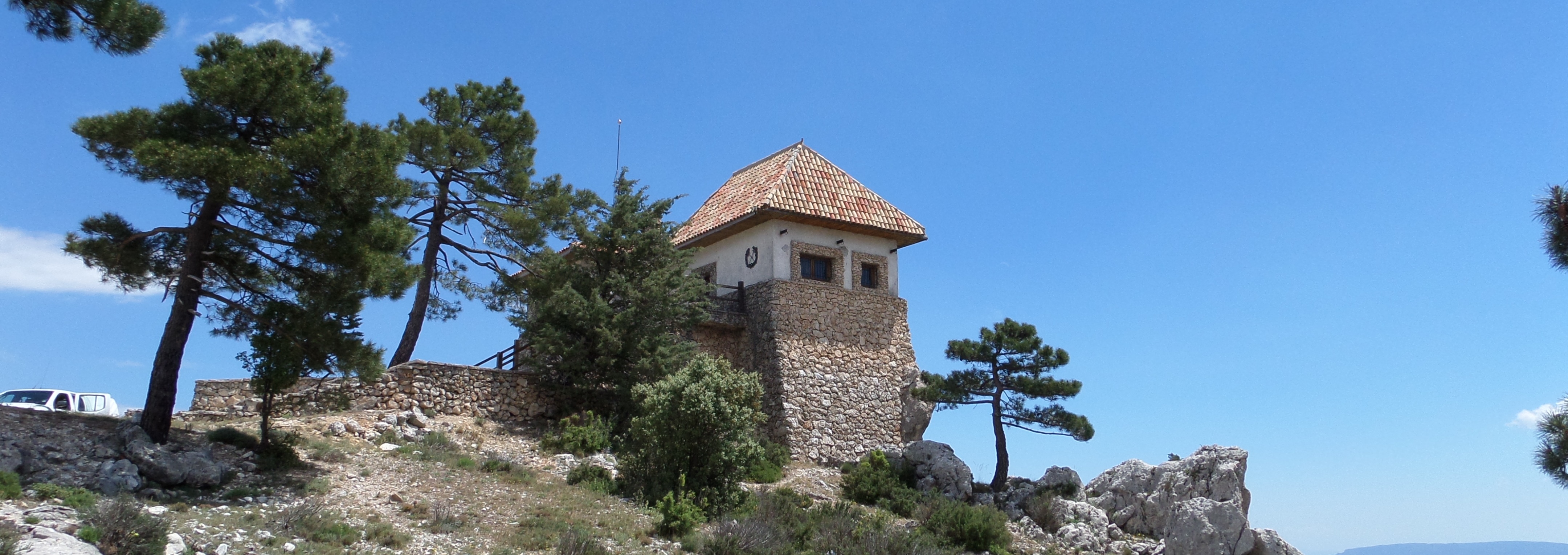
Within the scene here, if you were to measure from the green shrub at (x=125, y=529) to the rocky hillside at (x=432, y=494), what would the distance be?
15 centimetres

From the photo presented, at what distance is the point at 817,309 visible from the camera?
24.5 metres

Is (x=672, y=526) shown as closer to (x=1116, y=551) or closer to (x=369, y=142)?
(x=369, y=142)

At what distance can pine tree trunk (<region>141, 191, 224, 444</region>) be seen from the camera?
15.9 meters

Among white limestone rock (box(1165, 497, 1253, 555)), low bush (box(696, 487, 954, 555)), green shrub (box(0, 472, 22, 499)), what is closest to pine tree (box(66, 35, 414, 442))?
green shrub (box(0, 472, 22, 499))

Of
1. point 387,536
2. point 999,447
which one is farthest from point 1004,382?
point 387,536

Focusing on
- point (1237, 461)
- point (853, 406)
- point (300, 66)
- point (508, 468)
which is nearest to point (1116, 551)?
point (1237, 461)

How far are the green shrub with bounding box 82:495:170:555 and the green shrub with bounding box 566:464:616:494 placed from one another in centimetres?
660

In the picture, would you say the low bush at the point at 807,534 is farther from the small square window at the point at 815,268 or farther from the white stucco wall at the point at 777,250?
the small square window at the point at 815,268

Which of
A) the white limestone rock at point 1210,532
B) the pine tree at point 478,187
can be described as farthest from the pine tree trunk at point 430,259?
the white limestone rock at point 1210,532

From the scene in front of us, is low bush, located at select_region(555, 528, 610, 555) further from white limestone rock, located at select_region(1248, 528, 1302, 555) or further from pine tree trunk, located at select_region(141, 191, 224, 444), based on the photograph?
white limestone rock, located at select_region(1248, 528, 1302, 555)

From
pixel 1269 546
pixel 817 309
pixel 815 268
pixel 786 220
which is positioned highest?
pixel 786 220

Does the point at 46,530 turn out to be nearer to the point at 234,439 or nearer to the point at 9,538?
the point at 9,538

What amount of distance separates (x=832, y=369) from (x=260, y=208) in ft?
39.8

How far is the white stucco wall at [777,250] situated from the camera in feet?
79.6
